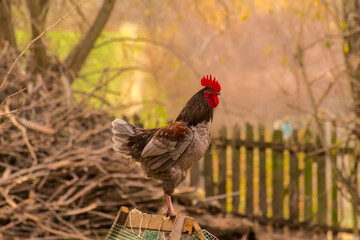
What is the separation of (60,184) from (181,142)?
2.71 meters

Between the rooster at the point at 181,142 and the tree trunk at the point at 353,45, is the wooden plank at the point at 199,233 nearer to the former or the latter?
the rooster at the point at 181,142

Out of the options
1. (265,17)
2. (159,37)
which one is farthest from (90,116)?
(265,17)

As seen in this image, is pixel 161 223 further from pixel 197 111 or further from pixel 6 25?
pixel 6 25

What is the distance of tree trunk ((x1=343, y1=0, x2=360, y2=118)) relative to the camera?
5281mm

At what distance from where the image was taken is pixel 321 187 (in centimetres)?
731

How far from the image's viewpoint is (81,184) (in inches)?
169

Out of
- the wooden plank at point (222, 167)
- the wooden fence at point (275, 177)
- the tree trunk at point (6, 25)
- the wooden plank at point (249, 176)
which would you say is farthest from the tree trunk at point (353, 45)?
the tree trunk at point (6, 25)

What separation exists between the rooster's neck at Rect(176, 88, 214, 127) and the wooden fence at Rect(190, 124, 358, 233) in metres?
5.49

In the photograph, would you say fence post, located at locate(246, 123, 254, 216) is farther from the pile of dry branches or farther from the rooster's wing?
the rooster's wing

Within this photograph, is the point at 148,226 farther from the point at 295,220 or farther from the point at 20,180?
the point at 295,220

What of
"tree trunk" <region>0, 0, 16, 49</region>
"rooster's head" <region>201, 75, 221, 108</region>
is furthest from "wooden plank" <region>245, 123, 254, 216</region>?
"rooster's head" <region>201, 75, 221, 108</region>

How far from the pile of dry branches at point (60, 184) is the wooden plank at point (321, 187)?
130 inches

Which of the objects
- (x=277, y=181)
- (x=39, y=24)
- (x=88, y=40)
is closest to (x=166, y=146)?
(x=39, y=24)

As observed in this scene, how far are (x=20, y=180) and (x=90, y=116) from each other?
70.8 inches
